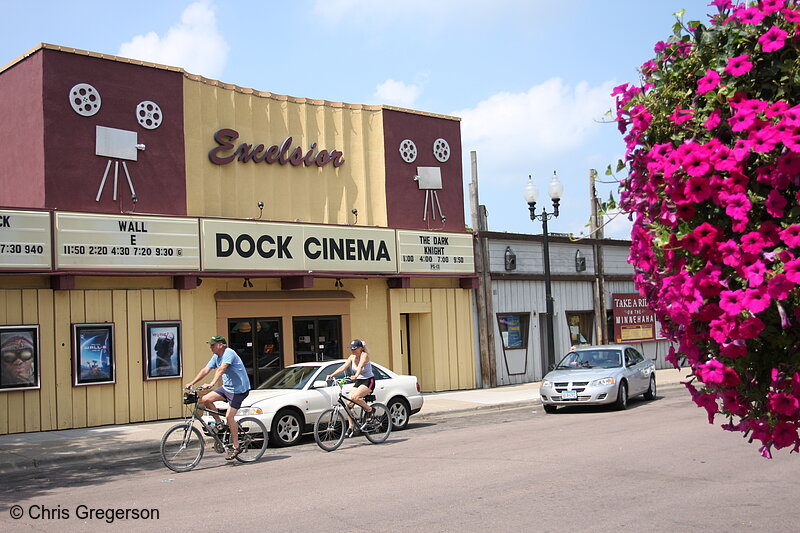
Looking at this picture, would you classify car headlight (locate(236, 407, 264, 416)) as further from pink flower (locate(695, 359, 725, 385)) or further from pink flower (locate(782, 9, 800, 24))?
pink flower (locate(782, 9, 800, 24))

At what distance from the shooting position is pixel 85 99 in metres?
17.3

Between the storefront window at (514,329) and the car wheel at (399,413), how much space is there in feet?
31.8

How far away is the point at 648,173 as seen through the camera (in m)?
3.75

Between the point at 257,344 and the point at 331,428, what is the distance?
682 centimetres

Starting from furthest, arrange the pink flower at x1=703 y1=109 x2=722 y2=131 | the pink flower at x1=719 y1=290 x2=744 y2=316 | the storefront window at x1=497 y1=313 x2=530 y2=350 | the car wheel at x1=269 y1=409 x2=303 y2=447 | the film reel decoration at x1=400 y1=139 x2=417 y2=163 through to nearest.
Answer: the storefront window at x1=497 y1=313 x2=530 y2=350
the film reel decoration at x1=400 y1=139 x2=417 y2=163
the car wheel at x1=269 y1=409 x2=303 y2=447
the pink flower at x1=703 y1=109 x2=722 y2=131
the pink flower at x1=719 y1=290 x2=744 y2=316

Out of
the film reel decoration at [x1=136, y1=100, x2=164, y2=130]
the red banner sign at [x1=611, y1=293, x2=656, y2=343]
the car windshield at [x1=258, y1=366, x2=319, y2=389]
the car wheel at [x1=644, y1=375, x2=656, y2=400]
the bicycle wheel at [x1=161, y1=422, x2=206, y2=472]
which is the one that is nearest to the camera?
the bicycle wheel at [x1=161, y1=422, x2=206, y2=472]

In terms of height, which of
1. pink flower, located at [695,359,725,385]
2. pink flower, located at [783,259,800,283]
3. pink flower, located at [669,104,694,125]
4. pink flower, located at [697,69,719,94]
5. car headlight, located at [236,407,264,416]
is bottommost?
car headlight, located at [236,407,264,416]

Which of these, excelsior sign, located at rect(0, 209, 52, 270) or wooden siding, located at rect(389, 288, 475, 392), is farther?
wooden siding, located at rect(389, 288, 475, 392)

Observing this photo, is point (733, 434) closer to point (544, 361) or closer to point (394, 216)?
point (394, 216)

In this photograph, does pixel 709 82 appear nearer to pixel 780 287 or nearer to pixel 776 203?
pixel 776 203

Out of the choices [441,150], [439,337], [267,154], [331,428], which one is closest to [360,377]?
[331,428]

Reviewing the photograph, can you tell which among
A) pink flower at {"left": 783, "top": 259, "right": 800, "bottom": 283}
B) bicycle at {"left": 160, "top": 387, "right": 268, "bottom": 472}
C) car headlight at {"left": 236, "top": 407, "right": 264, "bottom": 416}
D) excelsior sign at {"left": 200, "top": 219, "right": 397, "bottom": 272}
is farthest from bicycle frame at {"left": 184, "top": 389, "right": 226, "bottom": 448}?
pink flower at {"left": 783, "top": 259, "right": 800, "bottom": 283}

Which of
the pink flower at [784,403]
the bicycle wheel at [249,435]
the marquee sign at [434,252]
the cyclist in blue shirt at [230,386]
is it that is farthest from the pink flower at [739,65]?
the marquee sign at [434,252]

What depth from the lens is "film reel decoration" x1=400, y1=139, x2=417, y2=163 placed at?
76.3 feet
